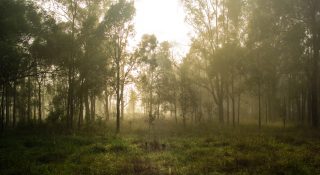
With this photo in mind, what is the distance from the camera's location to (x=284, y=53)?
38.2 meters

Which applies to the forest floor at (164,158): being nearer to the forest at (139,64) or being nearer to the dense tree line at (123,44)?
the forest at (139,64)

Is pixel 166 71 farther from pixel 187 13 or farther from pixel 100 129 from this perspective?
pixel 100 129

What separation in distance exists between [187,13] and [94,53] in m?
13.9

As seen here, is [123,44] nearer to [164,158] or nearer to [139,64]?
[139,64]

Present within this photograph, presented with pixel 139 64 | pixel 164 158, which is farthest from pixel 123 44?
pixel 164 158

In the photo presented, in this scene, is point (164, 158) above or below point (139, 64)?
below

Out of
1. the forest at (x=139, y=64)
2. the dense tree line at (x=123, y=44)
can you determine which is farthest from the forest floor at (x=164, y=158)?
the dense tree line at (x=123, y=44)

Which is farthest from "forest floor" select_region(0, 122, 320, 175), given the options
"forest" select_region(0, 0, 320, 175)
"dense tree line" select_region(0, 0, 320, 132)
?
"dense tree line" select_region(0, 0, 320, 132)

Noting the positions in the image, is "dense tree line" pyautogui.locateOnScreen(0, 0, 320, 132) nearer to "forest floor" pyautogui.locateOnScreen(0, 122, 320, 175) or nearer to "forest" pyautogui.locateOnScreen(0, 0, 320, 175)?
"forest" pyautogui.locateOnScreen(0, 0, 320, 175)

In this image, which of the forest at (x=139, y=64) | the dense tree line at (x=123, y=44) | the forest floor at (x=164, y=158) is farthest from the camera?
the dense tree line at (x=123, y=44)

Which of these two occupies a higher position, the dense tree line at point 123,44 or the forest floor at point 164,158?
the dense tree line at point 123,44

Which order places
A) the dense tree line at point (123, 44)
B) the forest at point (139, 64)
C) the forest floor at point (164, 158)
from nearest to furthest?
the forest floor at point (164, 158), the forest at point (139, 64), the dense tree line at point (123, 44)

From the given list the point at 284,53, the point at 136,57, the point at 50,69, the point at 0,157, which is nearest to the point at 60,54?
the point at 50,69

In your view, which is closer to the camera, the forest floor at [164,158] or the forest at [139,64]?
the forest floor at [164,158]
